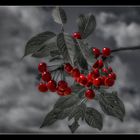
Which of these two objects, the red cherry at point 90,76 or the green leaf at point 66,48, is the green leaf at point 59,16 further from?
the red cherry at point 90,76

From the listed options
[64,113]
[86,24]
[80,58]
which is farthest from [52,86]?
[80,58]

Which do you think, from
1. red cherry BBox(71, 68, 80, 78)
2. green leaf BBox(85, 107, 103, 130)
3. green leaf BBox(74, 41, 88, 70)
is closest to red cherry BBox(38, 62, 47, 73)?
red cherry BBox(71, 68, 80, 78)

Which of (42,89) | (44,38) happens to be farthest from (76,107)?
(44,38)

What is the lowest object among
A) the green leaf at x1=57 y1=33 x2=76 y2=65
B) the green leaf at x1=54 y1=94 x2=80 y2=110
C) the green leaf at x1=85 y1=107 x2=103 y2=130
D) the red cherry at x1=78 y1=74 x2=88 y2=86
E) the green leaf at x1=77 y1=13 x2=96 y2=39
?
the green leaf at x1=85 y1=107 x2=103 y2=130

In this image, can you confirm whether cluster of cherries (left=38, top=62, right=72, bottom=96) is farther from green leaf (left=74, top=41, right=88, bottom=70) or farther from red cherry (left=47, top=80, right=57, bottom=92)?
green leaf (left=74, top=41, right=88, bottom=70)

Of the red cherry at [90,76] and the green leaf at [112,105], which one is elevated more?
the red cherry at [90,76]

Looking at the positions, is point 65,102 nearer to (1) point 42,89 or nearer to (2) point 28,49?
(1) point 42,89

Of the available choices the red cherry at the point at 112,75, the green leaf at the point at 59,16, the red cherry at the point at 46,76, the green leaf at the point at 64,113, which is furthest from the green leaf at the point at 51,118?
the green leaf at the point at 59,16
